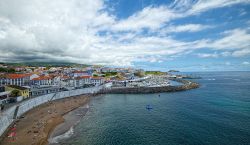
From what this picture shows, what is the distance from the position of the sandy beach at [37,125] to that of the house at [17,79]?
22636 millimetres

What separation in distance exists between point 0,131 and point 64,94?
30.9 meters

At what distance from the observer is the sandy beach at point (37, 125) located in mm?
25059

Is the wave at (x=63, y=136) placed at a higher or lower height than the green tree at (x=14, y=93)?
lower

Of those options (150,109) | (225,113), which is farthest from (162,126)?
(225,113)

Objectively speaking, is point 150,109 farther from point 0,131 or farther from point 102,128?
point 0,131

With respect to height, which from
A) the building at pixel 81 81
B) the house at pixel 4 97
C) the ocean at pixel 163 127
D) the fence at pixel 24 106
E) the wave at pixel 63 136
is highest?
the building at pixel 81 81

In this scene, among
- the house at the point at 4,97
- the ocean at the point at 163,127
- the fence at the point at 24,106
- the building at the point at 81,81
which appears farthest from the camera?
the building at the point at 81,81

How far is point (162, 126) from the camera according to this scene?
30984mm

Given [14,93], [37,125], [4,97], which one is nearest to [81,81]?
[14,93]

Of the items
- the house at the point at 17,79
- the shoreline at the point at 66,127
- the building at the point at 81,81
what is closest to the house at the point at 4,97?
the shoreline at the point at 66,127

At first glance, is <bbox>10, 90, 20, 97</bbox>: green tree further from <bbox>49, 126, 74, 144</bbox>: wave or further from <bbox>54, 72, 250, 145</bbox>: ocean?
<bbox>49, 126, 74, 144</bbox>: wave

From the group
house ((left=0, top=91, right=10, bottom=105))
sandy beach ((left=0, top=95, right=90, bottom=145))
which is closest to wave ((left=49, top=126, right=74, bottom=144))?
sandy beach ((left=0, top=95, right=90, bottom=145))

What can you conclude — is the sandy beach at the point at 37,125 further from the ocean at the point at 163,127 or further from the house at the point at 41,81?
the house at the point at 41,81

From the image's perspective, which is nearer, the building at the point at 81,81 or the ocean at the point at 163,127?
the ocean at the point at 163,127
